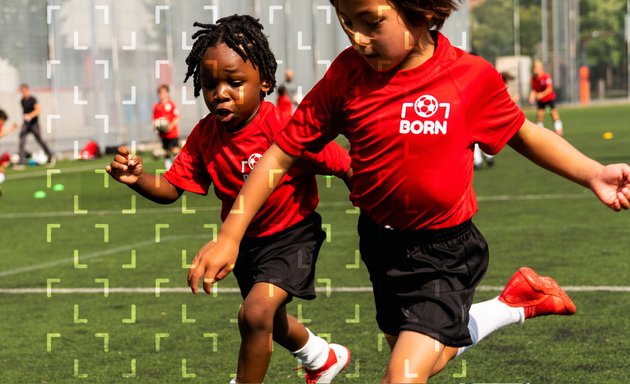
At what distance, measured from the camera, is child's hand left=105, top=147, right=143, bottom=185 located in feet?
16.2

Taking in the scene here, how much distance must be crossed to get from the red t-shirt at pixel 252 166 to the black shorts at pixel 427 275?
0.95 metres

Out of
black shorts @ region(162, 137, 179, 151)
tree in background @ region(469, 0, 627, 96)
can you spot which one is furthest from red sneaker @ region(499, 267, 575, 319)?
tree in background @ region(469, 0, 627, 96)

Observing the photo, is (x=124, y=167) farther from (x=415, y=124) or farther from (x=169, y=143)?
(x=169, y=143)

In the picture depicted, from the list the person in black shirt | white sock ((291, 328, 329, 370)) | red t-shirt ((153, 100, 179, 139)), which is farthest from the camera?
the person in black shirt

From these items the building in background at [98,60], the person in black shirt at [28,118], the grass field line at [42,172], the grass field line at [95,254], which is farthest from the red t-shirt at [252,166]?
the person in black shirt at [28,118]

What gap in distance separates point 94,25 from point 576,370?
2692cm

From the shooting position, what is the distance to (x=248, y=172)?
5.52 metres

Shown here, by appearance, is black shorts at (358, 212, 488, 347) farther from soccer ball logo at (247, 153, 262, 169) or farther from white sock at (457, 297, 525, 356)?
soccer ball logo at (247, 153, 262, 169)

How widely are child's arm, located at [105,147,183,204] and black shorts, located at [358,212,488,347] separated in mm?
1044

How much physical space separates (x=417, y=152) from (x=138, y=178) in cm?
140

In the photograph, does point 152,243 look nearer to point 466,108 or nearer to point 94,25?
point 466,108

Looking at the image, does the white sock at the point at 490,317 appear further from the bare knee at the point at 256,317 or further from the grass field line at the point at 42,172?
the grass field line at the point at 42,172

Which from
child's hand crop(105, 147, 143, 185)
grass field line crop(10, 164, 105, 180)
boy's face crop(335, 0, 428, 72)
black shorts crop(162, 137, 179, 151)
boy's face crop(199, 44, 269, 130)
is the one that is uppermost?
boy's face crop(335, 0, 428, 72)

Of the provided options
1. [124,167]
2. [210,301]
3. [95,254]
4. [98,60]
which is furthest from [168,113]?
[124,167]
